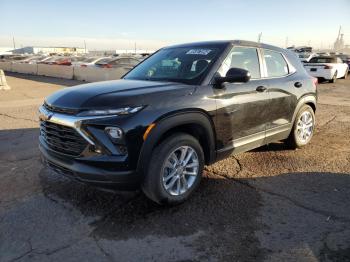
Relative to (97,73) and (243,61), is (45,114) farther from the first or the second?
(97,73)

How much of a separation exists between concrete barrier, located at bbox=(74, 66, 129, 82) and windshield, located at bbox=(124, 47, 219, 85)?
1304 cm

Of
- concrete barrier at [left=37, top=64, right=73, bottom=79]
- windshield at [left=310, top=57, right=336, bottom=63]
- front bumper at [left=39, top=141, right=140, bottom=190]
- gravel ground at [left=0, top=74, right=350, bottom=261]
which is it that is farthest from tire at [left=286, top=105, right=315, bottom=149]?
concrete barrier at [left=37, top=64, right=73, bottom=79]

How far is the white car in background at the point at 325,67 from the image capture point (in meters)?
18.8

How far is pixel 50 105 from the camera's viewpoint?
149 inches

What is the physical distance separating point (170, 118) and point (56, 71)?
22.0 meters

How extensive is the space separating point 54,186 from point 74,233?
4.10 feet

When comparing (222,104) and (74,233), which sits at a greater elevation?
(222,104)

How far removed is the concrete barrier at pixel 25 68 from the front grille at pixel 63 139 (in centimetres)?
2512

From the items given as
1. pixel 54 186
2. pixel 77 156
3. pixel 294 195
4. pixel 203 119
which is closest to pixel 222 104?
pixel 203 119

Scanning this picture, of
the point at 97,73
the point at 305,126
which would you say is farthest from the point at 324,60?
the point at 305,126

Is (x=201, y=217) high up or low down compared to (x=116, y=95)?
down

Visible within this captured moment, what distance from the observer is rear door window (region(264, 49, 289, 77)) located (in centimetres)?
509

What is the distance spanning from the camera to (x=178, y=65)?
4.58m

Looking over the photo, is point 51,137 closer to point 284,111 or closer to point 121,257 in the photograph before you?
point 121,257
